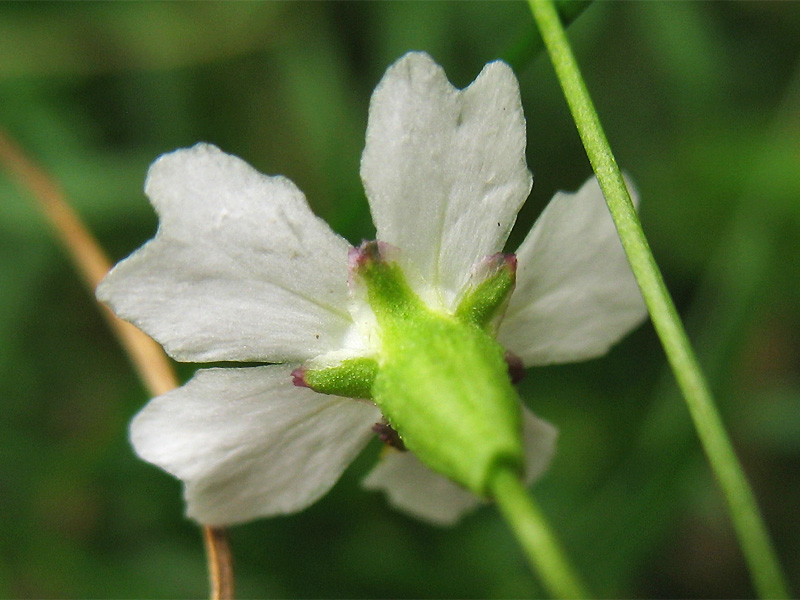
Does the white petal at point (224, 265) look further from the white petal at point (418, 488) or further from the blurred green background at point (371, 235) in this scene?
the blurred green background at point (371, 235)

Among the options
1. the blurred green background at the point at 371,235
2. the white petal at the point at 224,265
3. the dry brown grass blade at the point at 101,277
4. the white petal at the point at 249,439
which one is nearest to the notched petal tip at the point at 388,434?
the white petal at the point at 249,439

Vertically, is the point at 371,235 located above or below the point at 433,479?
above

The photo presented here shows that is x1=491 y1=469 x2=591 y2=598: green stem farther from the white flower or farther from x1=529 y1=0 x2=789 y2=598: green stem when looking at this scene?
the white flower

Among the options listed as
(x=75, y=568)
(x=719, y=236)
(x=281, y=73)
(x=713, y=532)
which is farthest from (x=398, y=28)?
(x=713, y=532)

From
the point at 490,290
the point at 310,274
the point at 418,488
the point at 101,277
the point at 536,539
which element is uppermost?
the point at 101,277

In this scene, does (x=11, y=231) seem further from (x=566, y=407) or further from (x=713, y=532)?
(x=713, y=532)

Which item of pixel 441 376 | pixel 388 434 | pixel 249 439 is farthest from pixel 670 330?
pixel 249 439

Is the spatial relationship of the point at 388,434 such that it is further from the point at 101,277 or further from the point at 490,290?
the point at 101,277

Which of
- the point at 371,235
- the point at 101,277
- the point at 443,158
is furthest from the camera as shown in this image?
the point at 371,235
